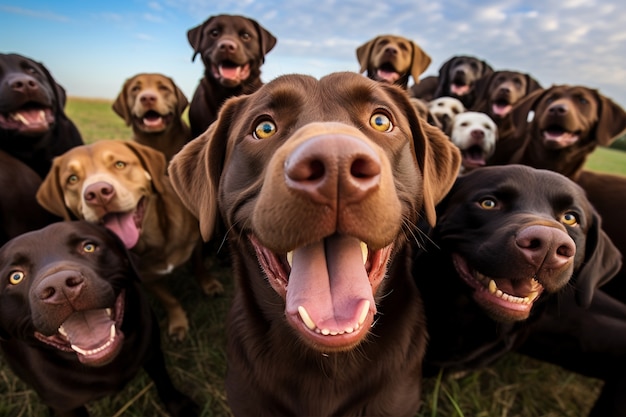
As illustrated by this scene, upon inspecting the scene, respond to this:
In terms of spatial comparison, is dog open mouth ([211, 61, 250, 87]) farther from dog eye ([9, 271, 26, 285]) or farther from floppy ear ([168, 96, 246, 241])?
dog eye ([9, 271, 26, 285])

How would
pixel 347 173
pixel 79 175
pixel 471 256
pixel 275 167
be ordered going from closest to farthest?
pixel 347 173 < pixel 275 167 < pixel 471 256 < pixel 79 175

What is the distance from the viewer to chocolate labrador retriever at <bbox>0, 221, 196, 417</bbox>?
207 cm

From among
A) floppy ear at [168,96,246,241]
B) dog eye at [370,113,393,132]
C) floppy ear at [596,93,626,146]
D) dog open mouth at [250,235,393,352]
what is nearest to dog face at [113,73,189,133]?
floppy ear at [168,96,246,241]

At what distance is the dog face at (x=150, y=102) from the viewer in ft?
15.4

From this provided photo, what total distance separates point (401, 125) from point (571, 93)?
3.71 m

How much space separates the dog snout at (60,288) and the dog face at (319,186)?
74 cm

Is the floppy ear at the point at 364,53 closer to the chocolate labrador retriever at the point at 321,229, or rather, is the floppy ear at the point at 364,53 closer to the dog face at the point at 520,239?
the dog face at the point at 520,239

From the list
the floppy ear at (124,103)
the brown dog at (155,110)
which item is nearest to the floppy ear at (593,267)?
the brown dog at (155,110)

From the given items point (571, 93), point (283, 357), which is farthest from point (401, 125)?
point (571, 93)

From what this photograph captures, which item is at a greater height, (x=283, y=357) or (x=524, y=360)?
(x=283, y=357)

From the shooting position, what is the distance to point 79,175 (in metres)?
3.17

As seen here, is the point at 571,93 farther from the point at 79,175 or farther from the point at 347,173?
the point at 79,175

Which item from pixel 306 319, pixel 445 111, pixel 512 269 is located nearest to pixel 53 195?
pixel 306 319

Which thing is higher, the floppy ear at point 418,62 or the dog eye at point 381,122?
the dog eye at point 381,122
